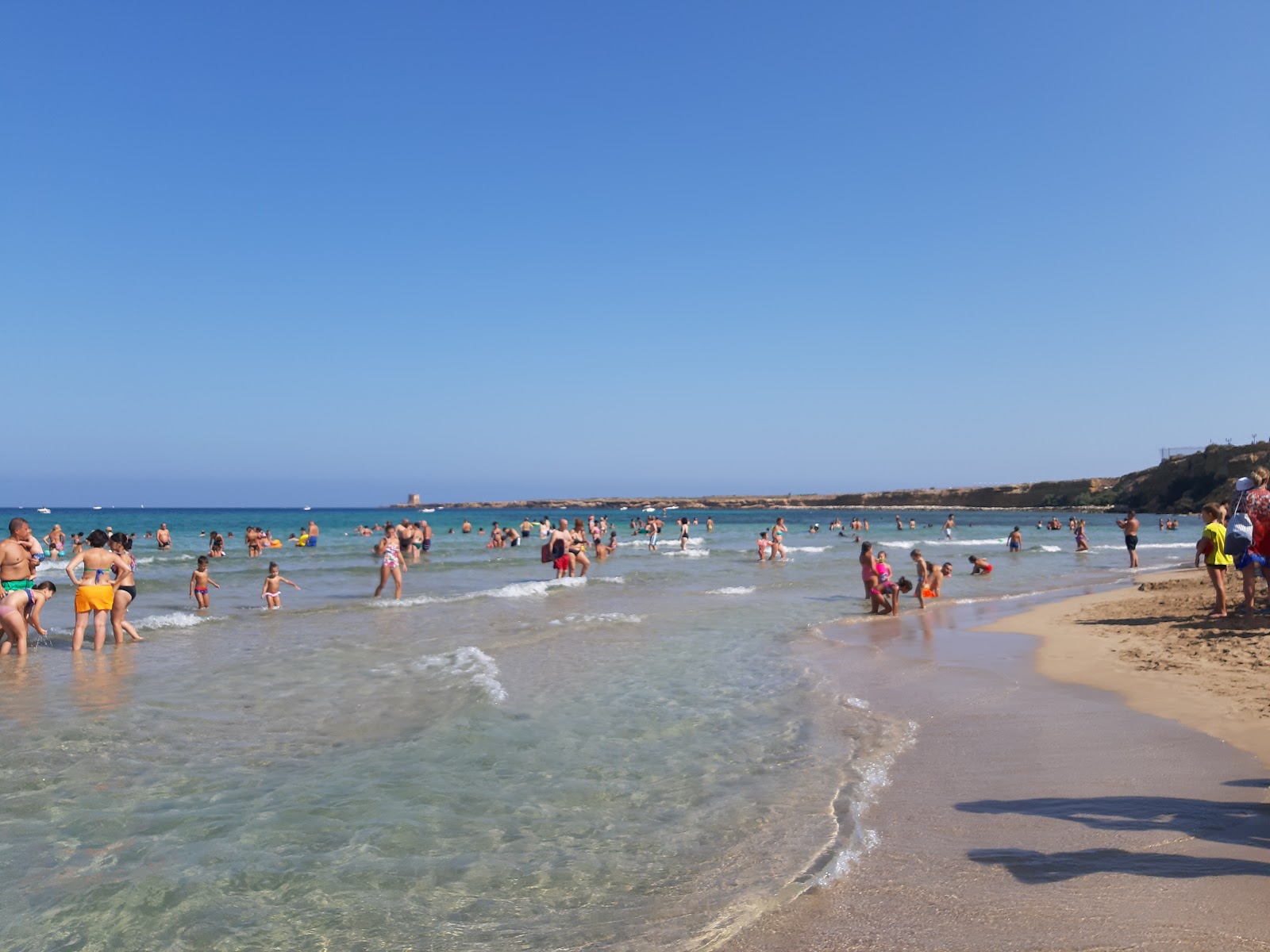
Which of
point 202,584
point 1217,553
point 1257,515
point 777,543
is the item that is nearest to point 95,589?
point 202,584

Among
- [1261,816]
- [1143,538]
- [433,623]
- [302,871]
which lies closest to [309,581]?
[433,623]

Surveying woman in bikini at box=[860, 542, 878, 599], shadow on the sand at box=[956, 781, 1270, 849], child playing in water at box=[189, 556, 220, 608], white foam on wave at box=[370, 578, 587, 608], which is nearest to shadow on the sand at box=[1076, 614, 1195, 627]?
woman in bikini at box=[860, 542, 878, 599]

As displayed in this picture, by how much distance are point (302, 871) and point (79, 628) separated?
30.0ft

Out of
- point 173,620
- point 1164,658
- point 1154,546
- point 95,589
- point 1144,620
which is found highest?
point 95,589

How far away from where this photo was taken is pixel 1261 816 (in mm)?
4316

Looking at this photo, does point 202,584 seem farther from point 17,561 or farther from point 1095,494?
point 1095,494

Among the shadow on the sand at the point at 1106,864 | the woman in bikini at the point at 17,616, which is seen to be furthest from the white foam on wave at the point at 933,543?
the shadow on the sand at the point at 1106,864

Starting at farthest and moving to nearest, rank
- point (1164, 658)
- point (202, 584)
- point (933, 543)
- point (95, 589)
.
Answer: point (933, 543)
point (202, 584)
point (95, 589)
point (1164, 658)

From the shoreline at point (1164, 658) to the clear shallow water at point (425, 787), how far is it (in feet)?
7.88

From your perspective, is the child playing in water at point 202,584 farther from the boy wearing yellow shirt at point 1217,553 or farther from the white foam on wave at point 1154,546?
the white foam on wave at point 1154,546

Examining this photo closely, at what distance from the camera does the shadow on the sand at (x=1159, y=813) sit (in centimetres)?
414

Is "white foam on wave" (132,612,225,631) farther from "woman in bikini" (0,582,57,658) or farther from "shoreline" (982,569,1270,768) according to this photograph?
"shoreline" (982,569,1270,768)

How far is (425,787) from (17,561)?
901cm

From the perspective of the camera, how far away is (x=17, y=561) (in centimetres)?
1098
